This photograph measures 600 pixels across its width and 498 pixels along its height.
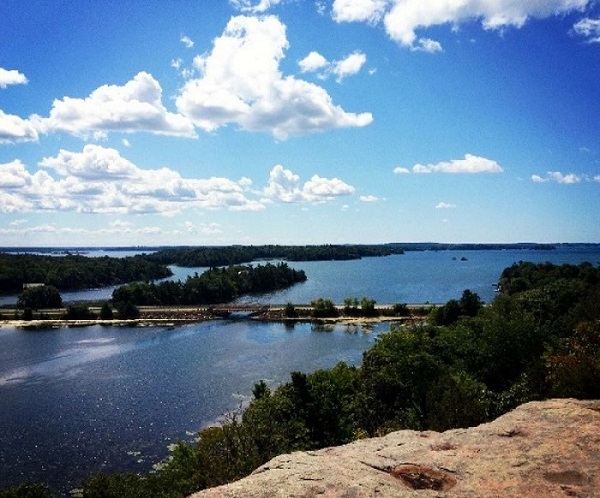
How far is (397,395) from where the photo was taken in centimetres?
4816

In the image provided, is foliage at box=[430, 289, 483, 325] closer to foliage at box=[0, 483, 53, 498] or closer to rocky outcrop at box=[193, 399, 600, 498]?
foliage at box=[0, 483, 53, 498]

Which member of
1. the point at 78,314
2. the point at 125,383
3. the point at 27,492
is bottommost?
the point at 125,383

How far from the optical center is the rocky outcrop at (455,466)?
10273 mm

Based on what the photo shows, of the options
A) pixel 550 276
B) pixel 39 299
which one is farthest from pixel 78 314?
pixel 550 276

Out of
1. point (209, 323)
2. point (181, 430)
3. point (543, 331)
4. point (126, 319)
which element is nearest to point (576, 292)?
point (543, 331)

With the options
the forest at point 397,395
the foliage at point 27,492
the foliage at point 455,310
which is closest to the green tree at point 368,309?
the foliage at point 455,310

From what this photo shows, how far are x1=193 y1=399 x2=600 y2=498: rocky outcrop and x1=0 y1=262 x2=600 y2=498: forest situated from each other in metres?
8.13

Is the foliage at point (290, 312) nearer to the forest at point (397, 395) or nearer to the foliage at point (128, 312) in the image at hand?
the foliage at point (128, 312)

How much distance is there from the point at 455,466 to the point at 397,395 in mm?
38089

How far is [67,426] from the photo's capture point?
5984cm

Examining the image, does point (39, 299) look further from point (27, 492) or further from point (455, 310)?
point (27, 492)

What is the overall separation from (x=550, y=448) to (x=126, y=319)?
490ft

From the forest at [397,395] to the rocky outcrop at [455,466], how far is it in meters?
8.13

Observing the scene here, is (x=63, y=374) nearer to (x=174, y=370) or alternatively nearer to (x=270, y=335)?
(x=174, y=370)
